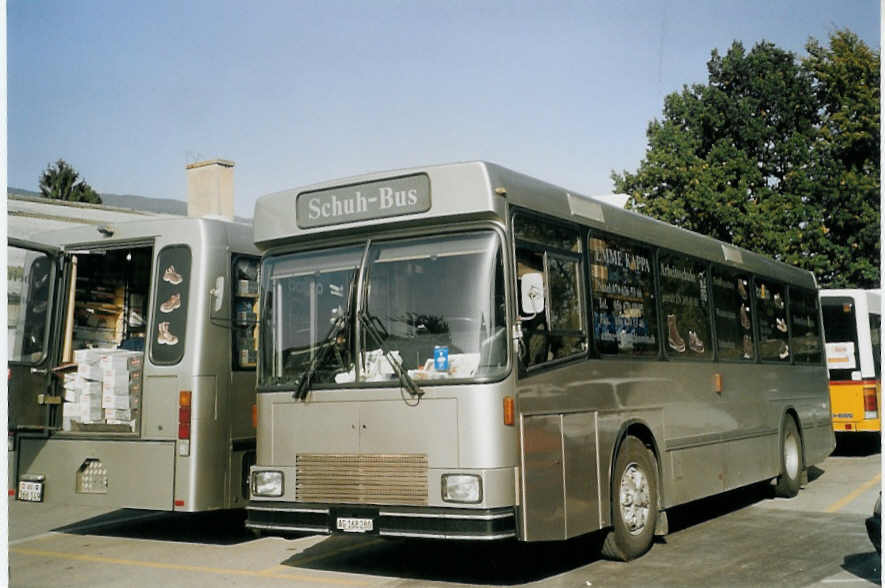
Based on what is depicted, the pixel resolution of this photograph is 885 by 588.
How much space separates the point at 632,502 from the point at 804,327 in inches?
258

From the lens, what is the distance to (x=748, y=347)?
1153 cm

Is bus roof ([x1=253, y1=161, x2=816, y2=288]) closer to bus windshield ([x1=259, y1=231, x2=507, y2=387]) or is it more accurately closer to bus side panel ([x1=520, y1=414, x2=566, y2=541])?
bus windshield ([x1=259, y1=231, x2=507, y2=387])

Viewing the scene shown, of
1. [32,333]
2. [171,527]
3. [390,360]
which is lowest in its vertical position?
[171,527]

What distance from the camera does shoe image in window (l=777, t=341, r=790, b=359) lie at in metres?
12.6

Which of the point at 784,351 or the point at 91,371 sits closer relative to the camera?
the point at 91,371

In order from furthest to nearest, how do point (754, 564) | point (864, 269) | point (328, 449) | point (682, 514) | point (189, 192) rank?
point (864, 269), point (189, 192), point (682, 514), point (754, 564), point (328, 449)

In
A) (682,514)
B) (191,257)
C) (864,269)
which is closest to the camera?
(191,257)

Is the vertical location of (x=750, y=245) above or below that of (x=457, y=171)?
above

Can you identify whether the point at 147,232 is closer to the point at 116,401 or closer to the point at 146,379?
the point at 146,379

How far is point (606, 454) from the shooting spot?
7.97 meters

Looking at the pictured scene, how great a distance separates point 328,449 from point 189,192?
12.1 metres

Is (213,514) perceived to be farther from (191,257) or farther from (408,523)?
(408,523)

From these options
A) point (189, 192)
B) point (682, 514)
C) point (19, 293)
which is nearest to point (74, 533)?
point (19, 293)

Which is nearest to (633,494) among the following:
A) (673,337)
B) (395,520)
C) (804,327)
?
(673,337)
